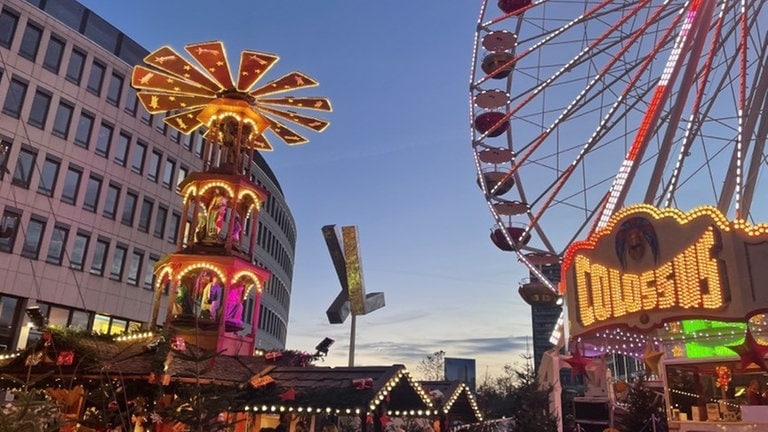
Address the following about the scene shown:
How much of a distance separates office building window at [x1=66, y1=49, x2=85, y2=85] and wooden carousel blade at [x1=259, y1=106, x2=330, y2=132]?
17572mm

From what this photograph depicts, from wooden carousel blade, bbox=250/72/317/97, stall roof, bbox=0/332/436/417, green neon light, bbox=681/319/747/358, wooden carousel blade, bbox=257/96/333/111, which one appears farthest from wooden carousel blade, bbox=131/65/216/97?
green neon light, bbox=681/319/747/358

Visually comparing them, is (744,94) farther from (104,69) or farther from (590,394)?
(104,69)

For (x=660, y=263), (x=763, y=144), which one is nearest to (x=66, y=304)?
(x=660, y=263)

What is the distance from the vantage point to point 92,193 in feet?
111

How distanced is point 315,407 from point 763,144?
14.2m

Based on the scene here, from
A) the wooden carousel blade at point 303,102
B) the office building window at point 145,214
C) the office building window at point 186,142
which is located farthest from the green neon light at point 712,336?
the office building window at point 186,142

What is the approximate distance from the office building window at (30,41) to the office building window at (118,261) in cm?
1120

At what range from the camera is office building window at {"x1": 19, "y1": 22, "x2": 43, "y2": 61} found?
31.0 metres

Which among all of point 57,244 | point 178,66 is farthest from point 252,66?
point 57,244

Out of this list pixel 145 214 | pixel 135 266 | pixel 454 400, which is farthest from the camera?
pixel 145 214

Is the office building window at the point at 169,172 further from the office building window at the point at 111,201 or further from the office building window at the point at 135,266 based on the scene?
the office building window at the point at 135,266

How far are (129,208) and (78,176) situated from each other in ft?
12.5

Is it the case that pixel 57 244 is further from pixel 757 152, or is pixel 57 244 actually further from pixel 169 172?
pixel 757 152

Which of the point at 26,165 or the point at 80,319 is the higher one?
the point at 26,165
